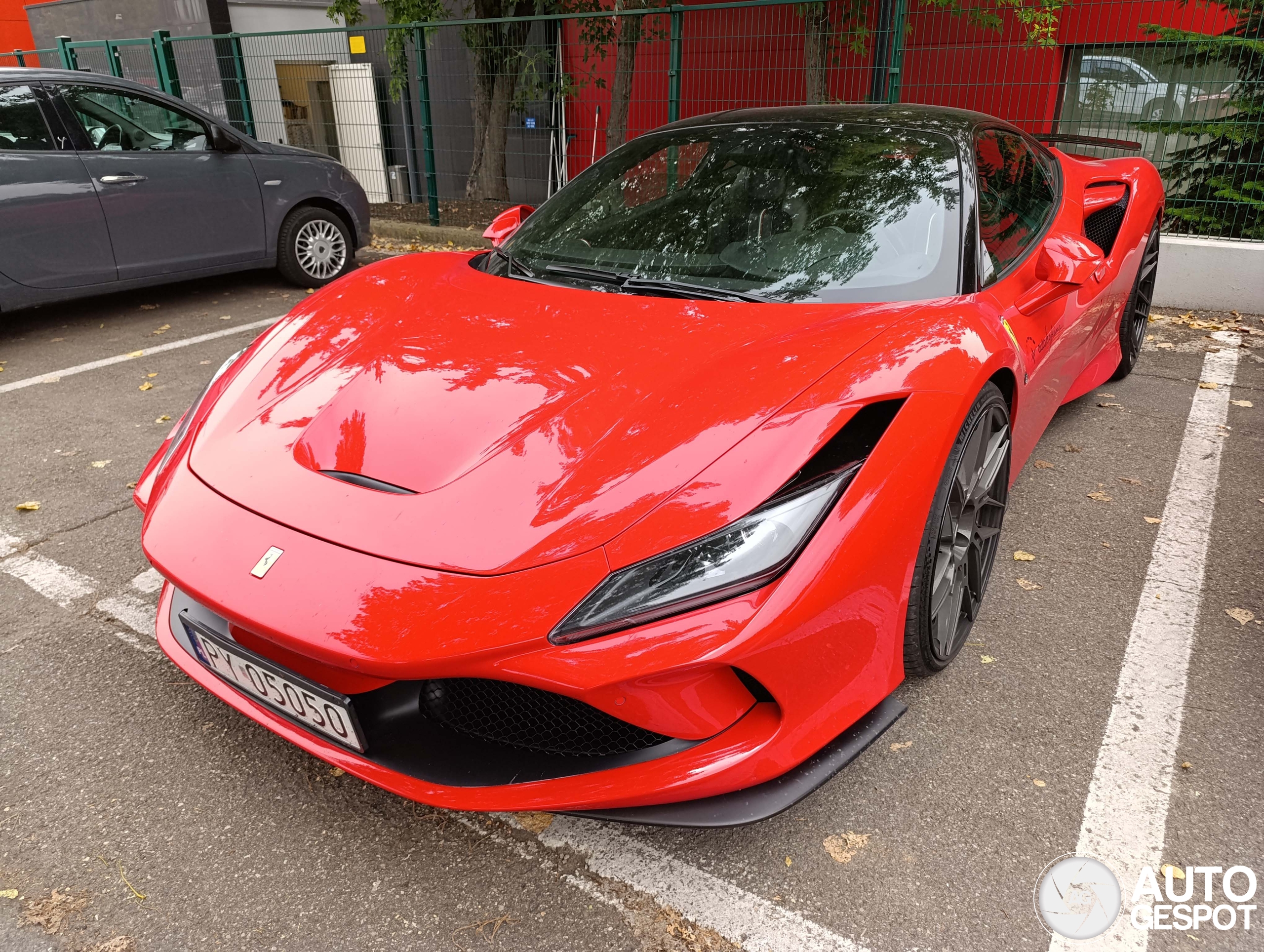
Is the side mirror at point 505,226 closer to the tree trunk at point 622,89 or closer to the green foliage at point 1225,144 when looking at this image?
the green foliage at point 1225,144

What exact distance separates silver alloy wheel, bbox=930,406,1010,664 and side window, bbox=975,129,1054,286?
480 mm

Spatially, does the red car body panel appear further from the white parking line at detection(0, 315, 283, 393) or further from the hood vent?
the white parking line at detection(0, 315, 283, 393)

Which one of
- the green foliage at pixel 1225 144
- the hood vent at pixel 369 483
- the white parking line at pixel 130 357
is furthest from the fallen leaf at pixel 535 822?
the green foliage at pixel 1225 144

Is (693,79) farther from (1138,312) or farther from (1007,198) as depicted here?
(1007,198)

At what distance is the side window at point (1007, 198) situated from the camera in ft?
8.20

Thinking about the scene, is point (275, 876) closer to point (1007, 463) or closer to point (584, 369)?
point (584, 369)

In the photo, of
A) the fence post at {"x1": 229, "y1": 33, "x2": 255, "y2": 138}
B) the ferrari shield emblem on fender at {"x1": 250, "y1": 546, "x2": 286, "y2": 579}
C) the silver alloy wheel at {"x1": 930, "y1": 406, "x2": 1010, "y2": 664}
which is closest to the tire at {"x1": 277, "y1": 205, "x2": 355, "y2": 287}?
the fence post at {"x1": 229, "y1": 33, "x2": 255, "y2": 138}

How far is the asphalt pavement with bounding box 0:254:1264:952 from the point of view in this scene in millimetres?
1609

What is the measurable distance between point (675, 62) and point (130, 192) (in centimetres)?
391

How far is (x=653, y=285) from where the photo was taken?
94.9 inches

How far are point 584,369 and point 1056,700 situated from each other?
143 centimetres

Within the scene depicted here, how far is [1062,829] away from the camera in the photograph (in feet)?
5.88

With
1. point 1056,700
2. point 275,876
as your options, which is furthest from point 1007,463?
point 275,876

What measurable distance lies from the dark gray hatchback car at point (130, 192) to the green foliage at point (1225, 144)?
5.73 metres
